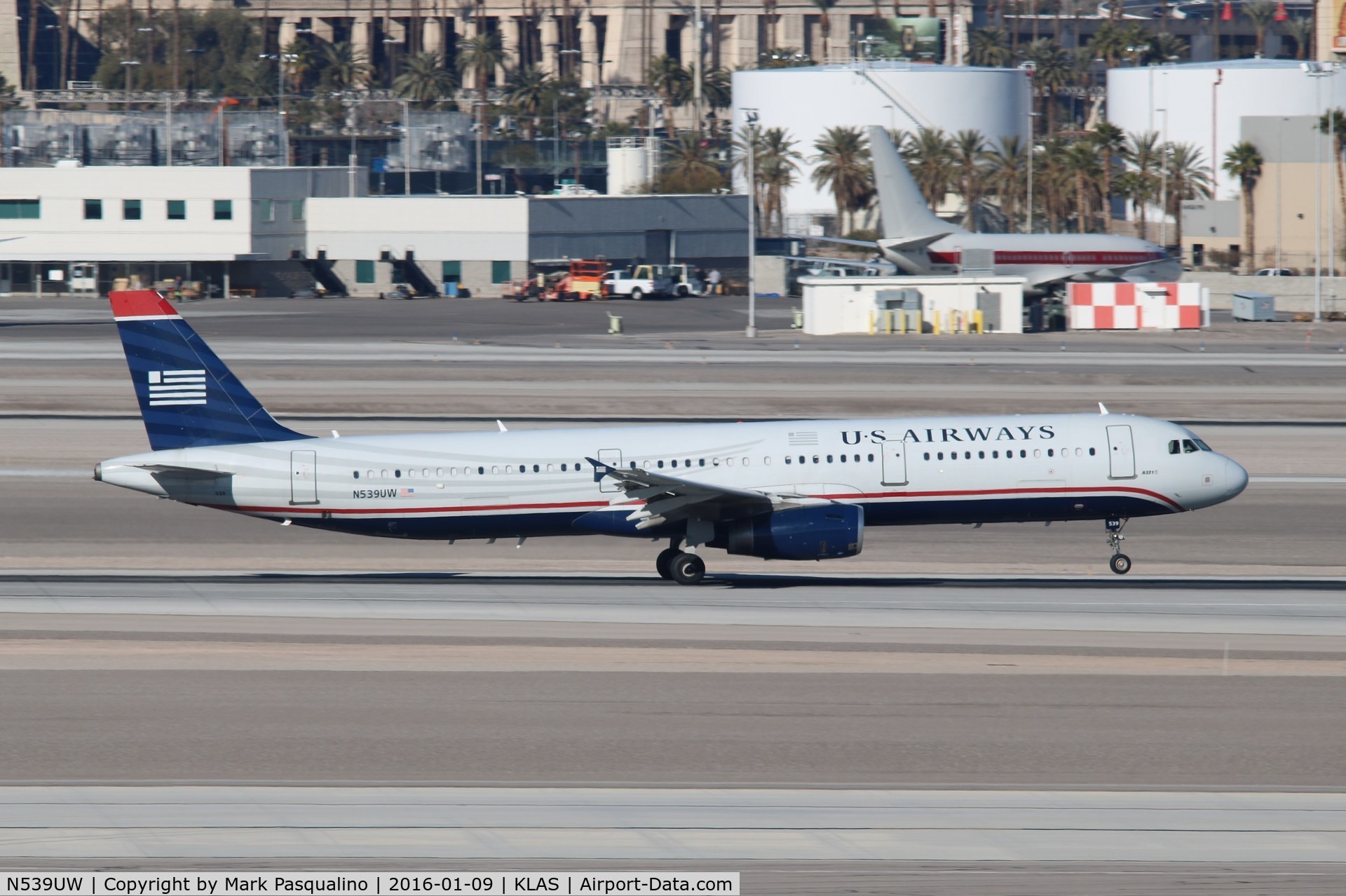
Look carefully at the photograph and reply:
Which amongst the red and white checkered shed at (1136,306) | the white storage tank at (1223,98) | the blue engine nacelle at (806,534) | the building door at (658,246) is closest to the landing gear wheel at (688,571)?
the blue engine nacelle at (806,534)

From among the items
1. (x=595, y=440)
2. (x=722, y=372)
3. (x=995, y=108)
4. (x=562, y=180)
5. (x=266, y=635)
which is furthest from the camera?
(x=562, y=180)

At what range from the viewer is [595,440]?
3509 centimetres

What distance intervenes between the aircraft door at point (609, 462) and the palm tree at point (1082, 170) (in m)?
118

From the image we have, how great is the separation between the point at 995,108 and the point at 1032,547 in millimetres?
143036

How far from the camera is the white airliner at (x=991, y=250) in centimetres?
9756

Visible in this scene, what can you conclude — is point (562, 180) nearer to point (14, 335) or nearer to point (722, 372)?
point (14, 335)

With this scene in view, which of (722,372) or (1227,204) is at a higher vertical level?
(1227,204)

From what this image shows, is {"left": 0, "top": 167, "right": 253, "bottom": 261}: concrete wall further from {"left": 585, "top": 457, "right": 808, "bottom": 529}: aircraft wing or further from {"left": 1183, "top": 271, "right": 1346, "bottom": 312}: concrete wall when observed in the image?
{"left": 585, "top": 457, "right": 808, "bottom": 529}: aircraft wing

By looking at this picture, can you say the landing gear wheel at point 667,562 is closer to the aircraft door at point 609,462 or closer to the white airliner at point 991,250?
the aircraft door at point 609,462

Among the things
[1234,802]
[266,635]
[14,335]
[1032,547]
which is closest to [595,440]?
[266,635]

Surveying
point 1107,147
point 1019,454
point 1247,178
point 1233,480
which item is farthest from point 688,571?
point 1107,147

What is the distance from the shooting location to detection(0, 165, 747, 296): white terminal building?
121 metres

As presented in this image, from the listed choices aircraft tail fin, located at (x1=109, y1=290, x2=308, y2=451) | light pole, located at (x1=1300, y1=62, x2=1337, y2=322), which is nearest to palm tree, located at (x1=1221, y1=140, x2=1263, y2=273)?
light pole, located at (x1=1300, y1=62, x2=1337, y2=322)

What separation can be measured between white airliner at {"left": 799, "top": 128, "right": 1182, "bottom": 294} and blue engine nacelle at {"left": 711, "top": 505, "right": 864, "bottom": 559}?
67589mm
